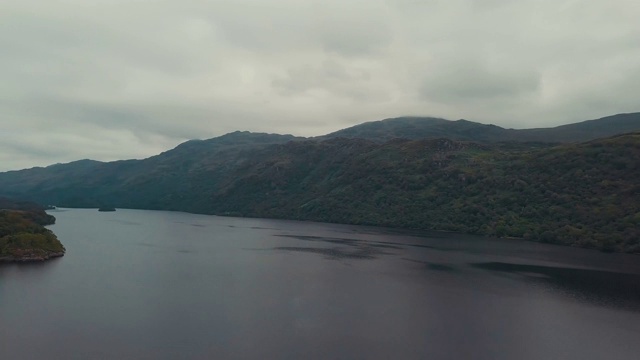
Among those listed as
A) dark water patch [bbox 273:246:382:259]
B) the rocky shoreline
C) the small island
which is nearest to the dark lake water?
dark water patch [bbox 273:246:382:259]

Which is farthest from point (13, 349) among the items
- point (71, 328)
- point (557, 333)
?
point (557, 333)

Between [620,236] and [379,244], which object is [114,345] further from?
[620,236]

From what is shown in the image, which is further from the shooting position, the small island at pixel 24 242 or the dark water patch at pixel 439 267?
the dark water patch at pixel 439 267

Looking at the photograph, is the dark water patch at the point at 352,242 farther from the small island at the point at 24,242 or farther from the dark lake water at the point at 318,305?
the small island at the point at 24,242

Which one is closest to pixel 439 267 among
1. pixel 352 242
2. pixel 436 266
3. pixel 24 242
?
pixel 436 266

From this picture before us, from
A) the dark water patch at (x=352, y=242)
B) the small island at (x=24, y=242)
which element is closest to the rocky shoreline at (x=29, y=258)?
the small island at (x=24, y=242)

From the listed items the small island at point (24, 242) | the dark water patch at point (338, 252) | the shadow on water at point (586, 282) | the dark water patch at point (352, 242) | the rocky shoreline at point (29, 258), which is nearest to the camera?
the shadow on water at point (586, 282)

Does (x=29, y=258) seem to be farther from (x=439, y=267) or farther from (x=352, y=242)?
(x=352, y=242)
